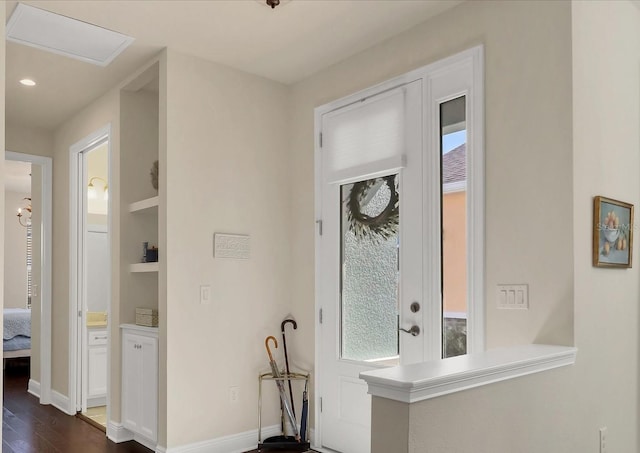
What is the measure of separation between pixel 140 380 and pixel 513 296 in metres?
2.69

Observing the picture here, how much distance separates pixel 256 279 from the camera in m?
4.15

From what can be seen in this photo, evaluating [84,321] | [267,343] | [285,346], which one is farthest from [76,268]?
[285,346]

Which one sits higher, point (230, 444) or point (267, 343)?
point (267, 343)

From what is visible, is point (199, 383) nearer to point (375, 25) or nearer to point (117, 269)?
point (117, 269)

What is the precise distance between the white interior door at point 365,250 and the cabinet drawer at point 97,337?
2.44 meters

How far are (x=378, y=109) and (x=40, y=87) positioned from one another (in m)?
2.78

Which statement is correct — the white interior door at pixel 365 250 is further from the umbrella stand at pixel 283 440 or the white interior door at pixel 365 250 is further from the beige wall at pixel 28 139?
the beige wall at pixel 28 139

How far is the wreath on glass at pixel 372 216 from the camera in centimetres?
354

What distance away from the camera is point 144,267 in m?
4.07

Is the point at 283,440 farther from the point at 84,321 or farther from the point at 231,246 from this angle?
the point at 84,321

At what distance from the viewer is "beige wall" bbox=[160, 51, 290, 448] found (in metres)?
3.71

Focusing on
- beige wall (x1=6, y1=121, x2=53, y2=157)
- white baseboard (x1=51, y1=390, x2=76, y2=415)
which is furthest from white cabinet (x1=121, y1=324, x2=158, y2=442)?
beige wall (x1=6, y1=121, x2=53, y2=157)

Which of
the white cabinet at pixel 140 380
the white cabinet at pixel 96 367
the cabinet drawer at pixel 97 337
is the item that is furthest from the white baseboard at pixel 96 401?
the white cabinet at pixel 140 380

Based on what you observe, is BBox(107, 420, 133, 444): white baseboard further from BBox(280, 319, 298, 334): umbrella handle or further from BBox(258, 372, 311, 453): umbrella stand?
BBox(280, 319, 298, 334): umbrella handle
